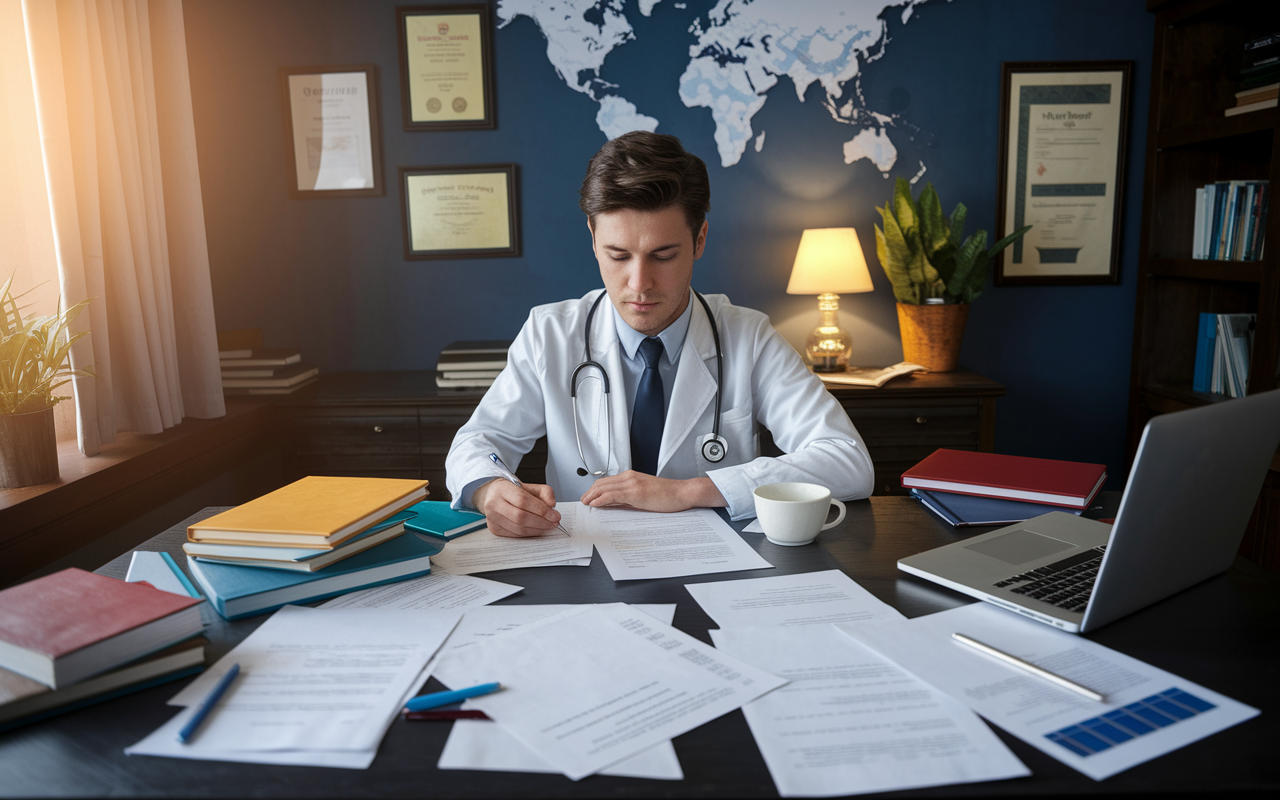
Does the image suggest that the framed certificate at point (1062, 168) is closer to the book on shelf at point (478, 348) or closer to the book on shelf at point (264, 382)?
the book on shelf at point (478, 348)

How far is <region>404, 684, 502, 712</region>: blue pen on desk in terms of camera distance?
813 millimetres

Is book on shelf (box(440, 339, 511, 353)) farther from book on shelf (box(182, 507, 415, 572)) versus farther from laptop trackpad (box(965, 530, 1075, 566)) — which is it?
laptop trackpad (box(965, 530, 1075, 566))

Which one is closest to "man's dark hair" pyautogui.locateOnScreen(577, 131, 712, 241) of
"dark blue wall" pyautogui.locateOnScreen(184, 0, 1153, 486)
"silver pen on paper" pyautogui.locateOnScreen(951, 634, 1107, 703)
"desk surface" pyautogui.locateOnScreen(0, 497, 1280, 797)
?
"desk surface" pyautogui.locateOnScreen(0, 497, 1280, 797)

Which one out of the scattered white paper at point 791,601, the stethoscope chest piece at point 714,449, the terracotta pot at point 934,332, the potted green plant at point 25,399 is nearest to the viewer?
the scattered white paper at point 791,601

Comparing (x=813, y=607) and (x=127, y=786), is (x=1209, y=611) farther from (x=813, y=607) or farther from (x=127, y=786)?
(x=127, y=786)

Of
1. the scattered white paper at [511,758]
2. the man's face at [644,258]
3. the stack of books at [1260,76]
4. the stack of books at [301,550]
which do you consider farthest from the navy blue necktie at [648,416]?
the stack of books at [1260,76]

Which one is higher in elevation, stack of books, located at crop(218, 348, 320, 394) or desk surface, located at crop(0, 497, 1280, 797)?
stack of books, located at crop(218, 348, 320, 394)

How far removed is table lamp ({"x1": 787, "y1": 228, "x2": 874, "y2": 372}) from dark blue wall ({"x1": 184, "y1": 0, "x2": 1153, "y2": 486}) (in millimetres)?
190

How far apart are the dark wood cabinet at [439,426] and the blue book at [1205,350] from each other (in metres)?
0.84

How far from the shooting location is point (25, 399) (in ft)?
5.59

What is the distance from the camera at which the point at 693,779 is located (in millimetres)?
708

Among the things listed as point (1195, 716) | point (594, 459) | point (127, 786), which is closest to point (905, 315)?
point (594, 459)

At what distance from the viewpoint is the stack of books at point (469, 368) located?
2.85m

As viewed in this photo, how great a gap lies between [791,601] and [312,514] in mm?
669
